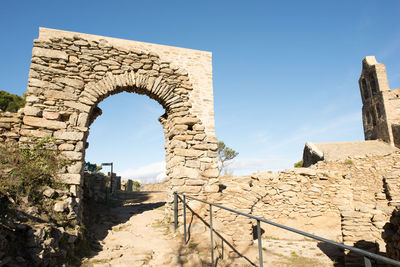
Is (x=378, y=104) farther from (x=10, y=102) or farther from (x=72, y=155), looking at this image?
(x=10, y=102)

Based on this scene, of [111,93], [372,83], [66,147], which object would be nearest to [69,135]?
[66,147]

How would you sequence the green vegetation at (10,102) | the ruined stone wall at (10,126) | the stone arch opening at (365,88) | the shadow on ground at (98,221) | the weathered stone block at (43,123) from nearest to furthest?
the shadow on ground at (98,221), the ruined stone wall at (10,126), the weathered stone block at (43,123), the green vegetation at (10,102), the stone arch opening at (365,88)

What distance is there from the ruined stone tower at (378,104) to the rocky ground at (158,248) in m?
20.6

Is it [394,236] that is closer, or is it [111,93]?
[394,236]

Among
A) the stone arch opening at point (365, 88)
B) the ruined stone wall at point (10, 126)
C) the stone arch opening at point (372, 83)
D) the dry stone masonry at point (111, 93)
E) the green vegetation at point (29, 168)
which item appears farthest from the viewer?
the stone arch opening at point (365, 88)

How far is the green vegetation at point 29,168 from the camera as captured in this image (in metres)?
4.36

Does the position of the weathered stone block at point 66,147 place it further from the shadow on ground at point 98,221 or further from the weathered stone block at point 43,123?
the shadow on ground at point 98,221

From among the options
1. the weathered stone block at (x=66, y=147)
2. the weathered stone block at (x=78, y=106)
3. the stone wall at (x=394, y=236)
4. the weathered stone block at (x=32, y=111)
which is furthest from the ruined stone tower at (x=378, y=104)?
the weathered stone block at (x=32, y=111)

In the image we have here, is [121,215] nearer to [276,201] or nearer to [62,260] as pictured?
[62,260]

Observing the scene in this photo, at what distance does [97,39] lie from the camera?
6.90 metres

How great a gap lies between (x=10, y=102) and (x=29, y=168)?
17.4 meters

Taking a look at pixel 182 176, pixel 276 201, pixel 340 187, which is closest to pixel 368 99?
pixel 340 187

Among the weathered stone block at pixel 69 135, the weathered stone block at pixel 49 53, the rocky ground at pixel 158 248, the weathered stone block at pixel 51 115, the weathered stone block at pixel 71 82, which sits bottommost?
the rocky ground at pixel 158 248

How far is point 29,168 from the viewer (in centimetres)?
490
